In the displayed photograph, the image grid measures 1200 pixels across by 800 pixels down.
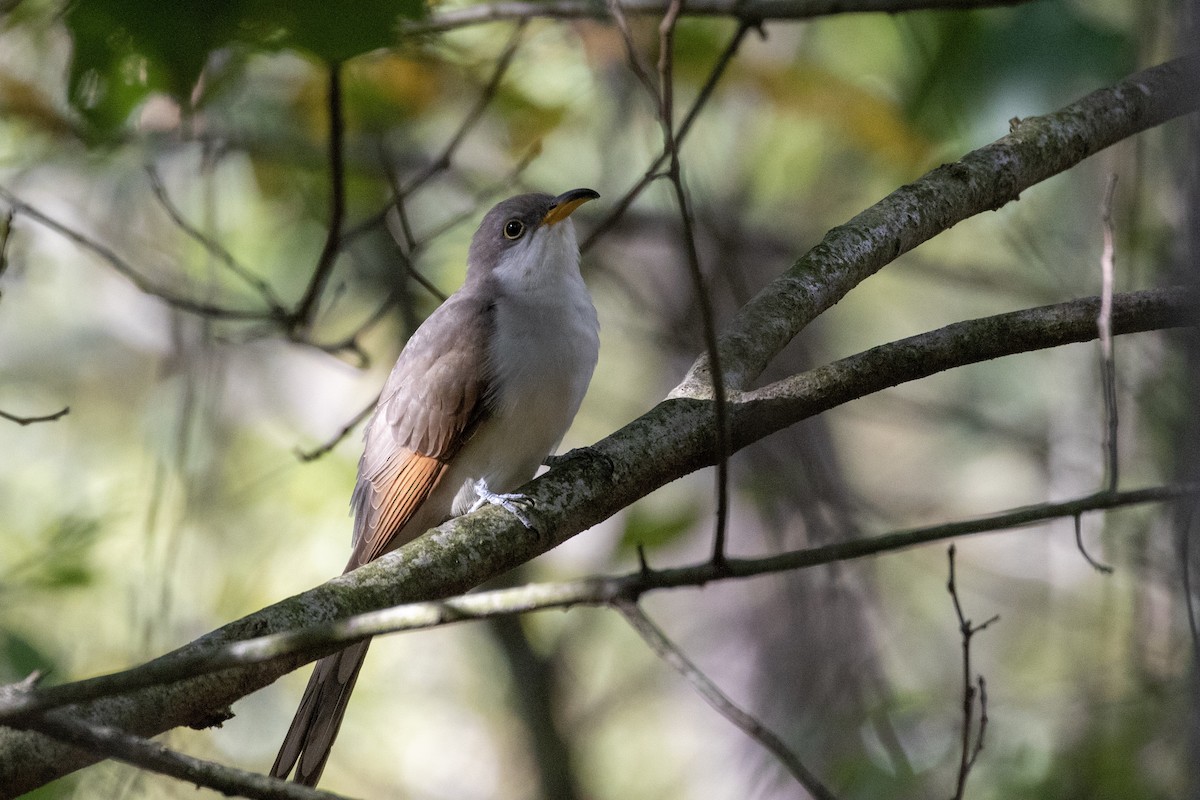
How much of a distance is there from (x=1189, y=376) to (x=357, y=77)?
415cm

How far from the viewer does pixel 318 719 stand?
3545 mm

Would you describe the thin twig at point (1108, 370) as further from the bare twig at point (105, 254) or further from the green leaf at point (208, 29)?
the bare twig at point (105, 254)

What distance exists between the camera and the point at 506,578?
6.97 m

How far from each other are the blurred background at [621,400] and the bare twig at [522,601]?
3.80 feet

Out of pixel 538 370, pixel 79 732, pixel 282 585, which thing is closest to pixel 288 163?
pixel 538 370

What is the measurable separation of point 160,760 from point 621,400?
8.01 metres

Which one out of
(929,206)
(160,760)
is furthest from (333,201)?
(160,760)

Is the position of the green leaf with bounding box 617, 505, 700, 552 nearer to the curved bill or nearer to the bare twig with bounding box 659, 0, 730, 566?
the curved bill

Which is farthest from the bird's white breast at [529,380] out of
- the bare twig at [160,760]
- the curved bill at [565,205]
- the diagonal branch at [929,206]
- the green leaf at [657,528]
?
the bare twig at [160,760]

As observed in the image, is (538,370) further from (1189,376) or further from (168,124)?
(1189,376)

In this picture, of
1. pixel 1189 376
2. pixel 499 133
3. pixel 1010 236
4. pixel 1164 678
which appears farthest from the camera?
pixel 499 133

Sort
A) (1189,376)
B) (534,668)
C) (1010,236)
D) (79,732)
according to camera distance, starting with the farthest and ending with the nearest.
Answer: (534,668)
(1010,236)
(79,732)
(1189,376)

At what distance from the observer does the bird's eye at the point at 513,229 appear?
497 cm

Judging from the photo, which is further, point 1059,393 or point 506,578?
point 1059,393
